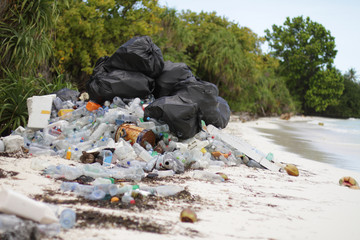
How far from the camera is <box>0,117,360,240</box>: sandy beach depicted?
169cm

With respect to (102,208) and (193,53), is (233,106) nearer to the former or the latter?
(193,53)

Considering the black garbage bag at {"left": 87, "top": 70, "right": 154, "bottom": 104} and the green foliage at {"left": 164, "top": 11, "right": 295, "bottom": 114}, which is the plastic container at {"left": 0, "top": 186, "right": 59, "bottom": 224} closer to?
the black garbage bag at {"left": 87, "top": 70, "right": 154, "bottom": 104}

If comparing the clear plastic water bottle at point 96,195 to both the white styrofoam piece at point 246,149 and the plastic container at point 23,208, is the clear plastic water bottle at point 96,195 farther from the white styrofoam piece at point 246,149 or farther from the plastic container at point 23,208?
the white styrofoam piece at point 246,149

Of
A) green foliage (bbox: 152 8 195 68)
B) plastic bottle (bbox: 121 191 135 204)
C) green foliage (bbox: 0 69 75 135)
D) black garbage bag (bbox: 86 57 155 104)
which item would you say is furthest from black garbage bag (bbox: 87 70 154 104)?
green foliage (bbox: 152 8 195 68)

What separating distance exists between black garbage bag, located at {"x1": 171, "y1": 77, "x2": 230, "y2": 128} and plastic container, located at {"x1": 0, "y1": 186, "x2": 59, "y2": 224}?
290 centimetres

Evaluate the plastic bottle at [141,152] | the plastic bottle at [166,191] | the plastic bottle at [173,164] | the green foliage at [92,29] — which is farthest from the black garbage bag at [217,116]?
the green foliage at [92,29]

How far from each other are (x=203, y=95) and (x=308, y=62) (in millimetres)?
32334

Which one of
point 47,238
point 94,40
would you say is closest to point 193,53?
point 94,40

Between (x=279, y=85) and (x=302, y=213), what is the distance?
18489mm

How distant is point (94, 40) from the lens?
27.9ft

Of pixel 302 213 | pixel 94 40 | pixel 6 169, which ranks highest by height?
pixel 94 40

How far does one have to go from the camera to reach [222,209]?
2143mm

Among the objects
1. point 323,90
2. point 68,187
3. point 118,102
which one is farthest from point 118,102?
point 323,90

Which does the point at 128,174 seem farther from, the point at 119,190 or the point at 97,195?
the point at 97,195
